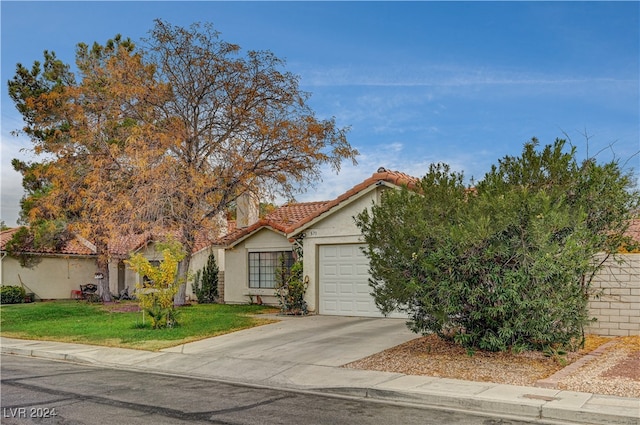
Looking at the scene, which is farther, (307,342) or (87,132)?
(87,132)

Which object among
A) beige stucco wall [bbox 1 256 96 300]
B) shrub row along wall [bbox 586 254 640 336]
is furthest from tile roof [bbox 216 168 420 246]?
beige stucco wall [bbox 1 256 96 300]

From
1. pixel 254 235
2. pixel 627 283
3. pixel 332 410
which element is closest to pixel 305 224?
pixel 254 235

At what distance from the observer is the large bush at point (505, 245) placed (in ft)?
32.8

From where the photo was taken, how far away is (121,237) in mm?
21625

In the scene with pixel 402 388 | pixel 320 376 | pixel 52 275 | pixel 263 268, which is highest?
pixel 263 268

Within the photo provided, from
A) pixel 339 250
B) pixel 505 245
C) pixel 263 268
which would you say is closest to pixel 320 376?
pixel 505 245

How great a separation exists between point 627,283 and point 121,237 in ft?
54.8

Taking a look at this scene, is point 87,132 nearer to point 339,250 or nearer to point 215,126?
point 215,126

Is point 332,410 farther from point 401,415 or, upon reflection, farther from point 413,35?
point 413,35

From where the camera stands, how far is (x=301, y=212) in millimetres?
25344

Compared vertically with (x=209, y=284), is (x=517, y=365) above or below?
below

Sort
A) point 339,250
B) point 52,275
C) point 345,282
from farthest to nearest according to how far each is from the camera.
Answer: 1. point 52,275
2. point 339,250
3. point 345,282

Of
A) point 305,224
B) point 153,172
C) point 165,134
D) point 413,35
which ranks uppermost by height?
point 413,35

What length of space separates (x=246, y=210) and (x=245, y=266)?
274cm
